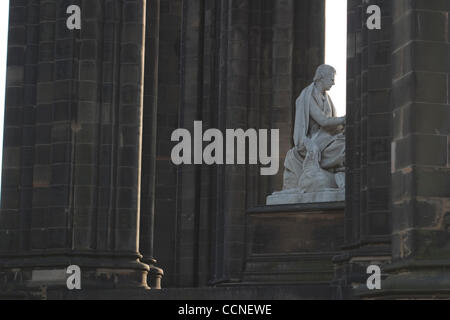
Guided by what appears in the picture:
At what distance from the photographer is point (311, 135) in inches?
1254

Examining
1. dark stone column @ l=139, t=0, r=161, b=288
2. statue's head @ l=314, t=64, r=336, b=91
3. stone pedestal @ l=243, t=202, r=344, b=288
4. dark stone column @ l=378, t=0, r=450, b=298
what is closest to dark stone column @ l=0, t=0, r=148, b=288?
dark stone column @ l=139, t=0, r=161, b=288

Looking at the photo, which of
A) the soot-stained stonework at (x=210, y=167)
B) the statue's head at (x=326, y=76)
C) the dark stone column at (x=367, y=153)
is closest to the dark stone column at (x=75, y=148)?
the soot-stained stonework at (x=210, y=167)

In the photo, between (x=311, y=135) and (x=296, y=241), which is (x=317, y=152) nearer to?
(x=311, y=135)

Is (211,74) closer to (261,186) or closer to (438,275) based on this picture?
(261,186)

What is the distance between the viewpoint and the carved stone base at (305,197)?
99.5ft

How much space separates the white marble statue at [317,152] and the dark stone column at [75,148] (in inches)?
142

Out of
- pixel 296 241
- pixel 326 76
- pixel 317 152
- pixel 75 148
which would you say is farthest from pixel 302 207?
pixel 75 148

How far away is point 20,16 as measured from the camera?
31.3 m

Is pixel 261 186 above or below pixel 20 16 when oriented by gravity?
below

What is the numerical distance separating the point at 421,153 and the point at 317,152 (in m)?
12.4

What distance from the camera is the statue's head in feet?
105
